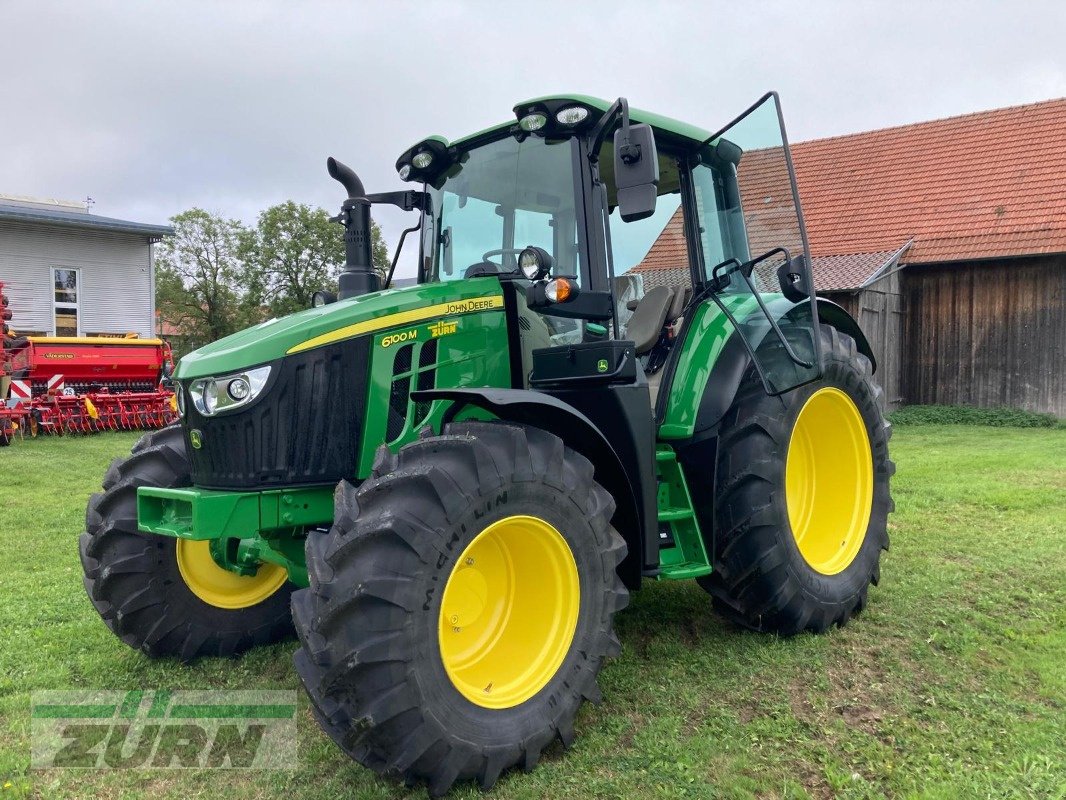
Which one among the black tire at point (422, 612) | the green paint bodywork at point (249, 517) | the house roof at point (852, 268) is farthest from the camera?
the house roof at point (852, 268)

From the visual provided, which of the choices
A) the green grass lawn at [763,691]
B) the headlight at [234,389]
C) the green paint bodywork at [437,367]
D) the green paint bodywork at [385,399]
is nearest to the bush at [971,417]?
the green grass lawn at [763,691]

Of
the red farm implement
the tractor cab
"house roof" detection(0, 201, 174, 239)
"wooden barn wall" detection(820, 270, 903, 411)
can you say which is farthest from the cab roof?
"house roof" detection(0, 201, 174, 239)

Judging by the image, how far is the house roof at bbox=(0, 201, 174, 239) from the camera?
67.5 ft

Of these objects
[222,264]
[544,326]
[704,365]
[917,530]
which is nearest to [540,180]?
[544,326]

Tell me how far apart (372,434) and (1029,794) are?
2674 millimetres

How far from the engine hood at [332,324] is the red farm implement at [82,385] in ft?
39.9

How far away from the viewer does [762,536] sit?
4.01m

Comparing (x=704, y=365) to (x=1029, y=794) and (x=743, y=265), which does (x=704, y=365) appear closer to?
(x=743, y=265)

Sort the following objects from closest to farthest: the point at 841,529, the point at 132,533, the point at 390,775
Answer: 1. the point at 390,775
2. the point at 132,533
3. the point at 841,529

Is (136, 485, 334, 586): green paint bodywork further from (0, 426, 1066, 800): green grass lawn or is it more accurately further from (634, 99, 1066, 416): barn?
(634, 99, 1066, 416): barn

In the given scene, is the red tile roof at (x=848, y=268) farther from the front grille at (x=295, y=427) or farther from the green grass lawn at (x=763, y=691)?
the front grille at (x=295, y=427)

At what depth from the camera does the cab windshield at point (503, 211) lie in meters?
3.87

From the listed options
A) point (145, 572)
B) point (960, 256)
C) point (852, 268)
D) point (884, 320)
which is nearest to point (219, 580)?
point (145, 572)

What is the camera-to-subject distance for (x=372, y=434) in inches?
140
